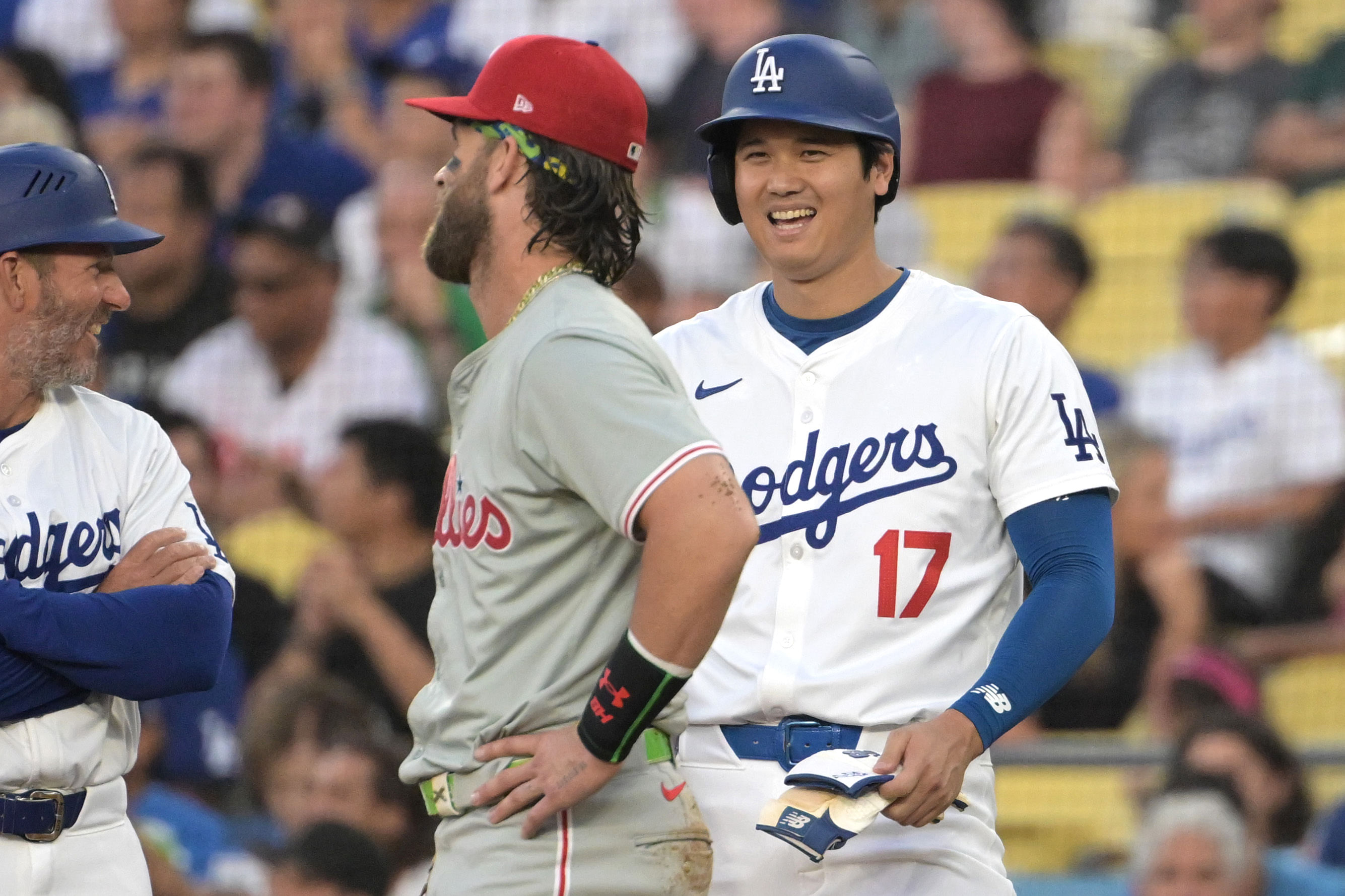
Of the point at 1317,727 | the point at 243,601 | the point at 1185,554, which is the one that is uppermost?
the point at 1185,554

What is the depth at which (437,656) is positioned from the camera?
89.3 inches

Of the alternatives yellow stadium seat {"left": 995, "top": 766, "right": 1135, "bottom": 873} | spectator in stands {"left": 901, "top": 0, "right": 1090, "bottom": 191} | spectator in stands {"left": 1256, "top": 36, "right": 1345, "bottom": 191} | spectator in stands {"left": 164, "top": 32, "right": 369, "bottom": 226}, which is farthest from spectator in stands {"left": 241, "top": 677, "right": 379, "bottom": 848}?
spectator in stands {"left": 1256, "top": 36, "right": 1345, "bottom": 191}

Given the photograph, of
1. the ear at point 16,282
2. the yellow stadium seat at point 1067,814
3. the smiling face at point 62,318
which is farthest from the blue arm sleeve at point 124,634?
the yellow stadium seat at point 1067,814

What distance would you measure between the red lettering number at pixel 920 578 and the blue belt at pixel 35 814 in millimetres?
1213

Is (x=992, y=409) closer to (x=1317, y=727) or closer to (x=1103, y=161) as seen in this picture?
(x=1317, y=727)

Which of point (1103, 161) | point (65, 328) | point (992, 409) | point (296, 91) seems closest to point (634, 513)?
point (992, 409)

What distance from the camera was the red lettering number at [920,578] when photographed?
98.6 inches

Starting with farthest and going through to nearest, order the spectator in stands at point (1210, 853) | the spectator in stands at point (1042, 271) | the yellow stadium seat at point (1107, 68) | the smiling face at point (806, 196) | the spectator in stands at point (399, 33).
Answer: the spectator in stands at point (399, 33)
the yellow stadium seat at point (1107, 68)
the spectator in stands at point (1042, 271)
the spectator in stands at point (1210, 853)
the smiling face at point (806, 196)

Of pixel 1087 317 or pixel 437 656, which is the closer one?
pixel 437 656

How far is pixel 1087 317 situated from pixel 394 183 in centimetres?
291

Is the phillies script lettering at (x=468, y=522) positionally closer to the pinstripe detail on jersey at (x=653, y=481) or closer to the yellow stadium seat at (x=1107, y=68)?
the pinstripe detail on jersey at (x=653, y=481)

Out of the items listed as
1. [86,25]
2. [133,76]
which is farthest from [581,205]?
[86,25]

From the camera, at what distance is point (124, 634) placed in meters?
2.47

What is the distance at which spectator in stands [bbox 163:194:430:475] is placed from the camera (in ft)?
22.7
